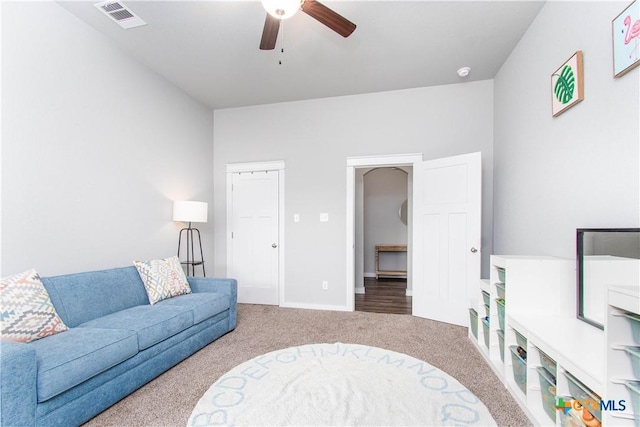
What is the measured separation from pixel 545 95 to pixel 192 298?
3535 mm

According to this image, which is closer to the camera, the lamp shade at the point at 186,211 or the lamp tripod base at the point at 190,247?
the lamp shade at the point at 186,211

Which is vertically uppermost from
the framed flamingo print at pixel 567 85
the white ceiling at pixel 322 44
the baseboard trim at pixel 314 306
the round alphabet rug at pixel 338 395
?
the white ceiling at pixel 322 44

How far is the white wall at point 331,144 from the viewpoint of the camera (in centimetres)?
371

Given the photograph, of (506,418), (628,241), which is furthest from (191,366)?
(628,241)

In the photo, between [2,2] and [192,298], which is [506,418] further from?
[2,2]

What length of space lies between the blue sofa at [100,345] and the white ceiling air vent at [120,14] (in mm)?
2167

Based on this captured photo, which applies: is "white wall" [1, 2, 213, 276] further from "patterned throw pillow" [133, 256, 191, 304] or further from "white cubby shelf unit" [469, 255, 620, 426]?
"white cubby shelf unit" [469, 255, 620, 426]

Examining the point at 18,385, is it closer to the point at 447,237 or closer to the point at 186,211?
the point at 186,211

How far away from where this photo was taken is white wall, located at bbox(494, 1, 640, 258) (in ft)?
5.31

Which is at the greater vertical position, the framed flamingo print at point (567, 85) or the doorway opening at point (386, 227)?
the framed flamingo print at point (567, 85)

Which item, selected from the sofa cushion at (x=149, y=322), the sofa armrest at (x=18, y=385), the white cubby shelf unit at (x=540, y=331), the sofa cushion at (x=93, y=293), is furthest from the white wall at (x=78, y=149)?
the white cubby shelf unit at (x=540, y=331)

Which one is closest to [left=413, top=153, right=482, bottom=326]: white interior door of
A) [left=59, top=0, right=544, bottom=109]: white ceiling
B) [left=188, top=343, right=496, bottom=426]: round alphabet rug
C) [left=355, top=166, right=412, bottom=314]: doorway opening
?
[left=59, top=0, right=544, bottom=109]: white ceiling

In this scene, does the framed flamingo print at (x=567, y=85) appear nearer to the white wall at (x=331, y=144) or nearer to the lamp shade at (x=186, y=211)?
the white wall at (x=331, y=144)

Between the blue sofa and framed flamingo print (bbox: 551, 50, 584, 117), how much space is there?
10.7ft
